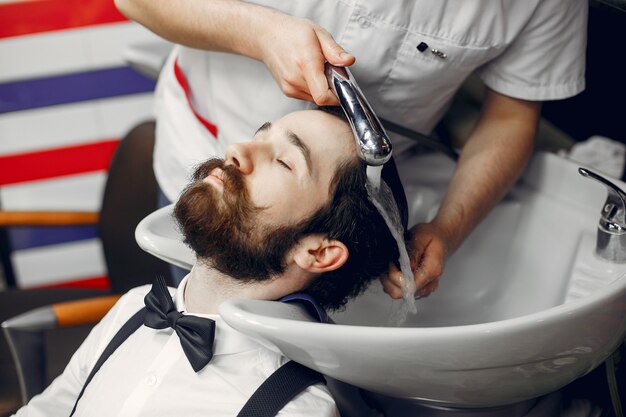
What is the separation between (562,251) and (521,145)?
9.6 inches

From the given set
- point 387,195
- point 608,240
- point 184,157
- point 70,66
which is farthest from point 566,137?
point 70,66

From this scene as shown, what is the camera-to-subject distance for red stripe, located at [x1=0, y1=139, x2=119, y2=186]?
9.93ft

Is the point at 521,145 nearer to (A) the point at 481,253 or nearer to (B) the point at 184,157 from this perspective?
(A) the point at 481,253

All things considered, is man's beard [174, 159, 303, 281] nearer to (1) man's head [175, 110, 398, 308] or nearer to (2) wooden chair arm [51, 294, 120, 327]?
(1) man's head [175, 110, 398, 308]

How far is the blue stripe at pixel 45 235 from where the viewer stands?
10.5ft

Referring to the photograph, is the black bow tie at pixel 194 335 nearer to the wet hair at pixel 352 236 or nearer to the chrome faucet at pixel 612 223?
the wet hair at pixel 352 236

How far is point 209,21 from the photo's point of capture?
57.1 inches

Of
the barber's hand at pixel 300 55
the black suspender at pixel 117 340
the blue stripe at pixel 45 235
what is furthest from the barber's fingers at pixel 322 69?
the blue stripe at pixel 45 235

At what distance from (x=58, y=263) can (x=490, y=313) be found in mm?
2261

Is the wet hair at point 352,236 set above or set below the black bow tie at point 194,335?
above

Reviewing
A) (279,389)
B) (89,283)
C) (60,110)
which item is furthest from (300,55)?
(89,283)

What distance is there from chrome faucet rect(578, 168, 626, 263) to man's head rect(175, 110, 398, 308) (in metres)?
0.41

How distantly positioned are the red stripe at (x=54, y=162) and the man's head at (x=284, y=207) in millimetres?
1773

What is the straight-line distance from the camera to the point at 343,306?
152cm
